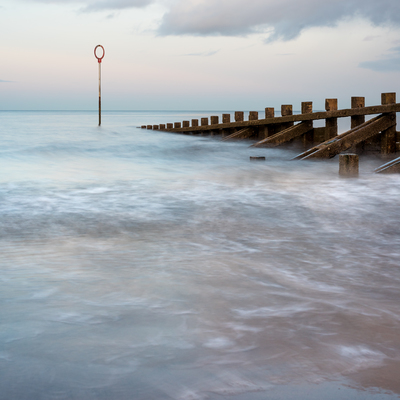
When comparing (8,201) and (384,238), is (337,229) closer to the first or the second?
(384,238)

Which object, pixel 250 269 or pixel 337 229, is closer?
pixel 250 269

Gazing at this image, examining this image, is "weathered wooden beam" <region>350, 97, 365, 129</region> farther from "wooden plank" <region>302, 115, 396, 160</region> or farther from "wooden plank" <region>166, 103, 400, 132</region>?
"wooden plank" <region>302, 115, 396, 160</region>

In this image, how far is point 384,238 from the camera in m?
3.56

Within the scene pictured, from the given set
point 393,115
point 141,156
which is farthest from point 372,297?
point 141,156

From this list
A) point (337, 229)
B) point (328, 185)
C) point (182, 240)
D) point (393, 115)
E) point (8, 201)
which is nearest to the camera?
point (182, 240)

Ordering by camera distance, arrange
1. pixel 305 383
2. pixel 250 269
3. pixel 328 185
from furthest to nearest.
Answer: pixel 328 185 → pixel 250 269 → pixel 305 383

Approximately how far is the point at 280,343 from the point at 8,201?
13.5 ft

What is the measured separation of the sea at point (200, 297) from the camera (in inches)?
59.9

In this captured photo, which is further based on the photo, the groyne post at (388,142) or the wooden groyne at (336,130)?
the groyne post at (388,142)

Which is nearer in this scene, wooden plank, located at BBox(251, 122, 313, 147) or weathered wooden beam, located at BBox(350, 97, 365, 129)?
weathered wooden beam, located at BBox(350, 97, 365, 129)

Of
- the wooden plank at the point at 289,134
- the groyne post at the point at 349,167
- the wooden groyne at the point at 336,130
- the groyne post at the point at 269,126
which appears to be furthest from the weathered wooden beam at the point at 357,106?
the groyne post at the point at 269,126

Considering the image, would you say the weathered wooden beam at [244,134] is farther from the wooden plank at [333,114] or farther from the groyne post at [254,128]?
the wooden plank at [333,114]

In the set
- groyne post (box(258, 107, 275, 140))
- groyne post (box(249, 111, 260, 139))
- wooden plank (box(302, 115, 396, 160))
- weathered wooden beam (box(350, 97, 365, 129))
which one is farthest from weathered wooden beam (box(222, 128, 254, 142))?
wooden plank (box(302, 115, 396, 160))

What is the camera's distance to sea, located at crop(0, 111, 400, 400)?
59.9 inches
